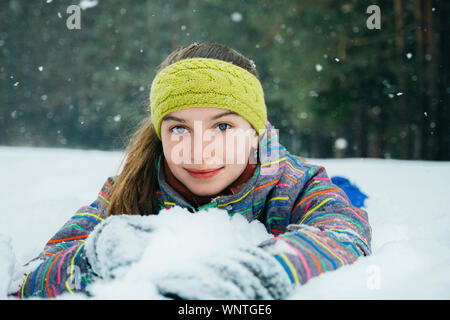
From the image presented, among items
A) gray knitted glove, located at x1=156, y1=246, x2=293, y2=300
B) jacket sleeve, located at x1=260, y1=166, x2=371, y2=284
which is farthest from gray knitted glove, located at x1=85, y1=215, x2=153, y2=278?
jacket sleeve, located at x1=260, y1=166, x2=371, y2=284

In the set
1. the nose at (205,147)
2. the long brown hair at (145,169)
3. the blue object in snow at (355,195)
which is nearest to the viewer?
the nose at (205,147)

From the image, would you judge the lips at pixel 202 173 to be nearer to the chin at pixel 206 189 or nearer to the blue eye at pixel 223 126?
the chin at pixel 206 189

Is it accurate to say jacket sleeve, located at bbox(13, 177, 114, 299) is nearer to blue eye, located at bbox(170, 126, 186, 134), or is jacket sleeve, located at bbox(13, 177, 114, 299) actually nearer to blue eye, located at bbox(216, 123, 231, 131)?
blue eye, located at bbox(170, 126, 186, 134)

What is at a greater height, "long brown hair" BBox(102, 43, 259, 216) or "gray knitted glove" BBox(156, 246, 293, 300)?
"long brown hair" BBox(102, 43, 259, 216)

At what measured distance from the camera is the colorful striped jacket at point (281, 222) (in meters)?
0.99

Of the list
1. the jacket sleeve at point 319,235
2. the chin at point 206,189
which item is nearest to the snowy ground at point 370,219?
the jacket sleeve at point 319,235

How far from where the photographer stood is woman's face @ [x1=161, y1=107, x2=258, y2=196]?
1.36m

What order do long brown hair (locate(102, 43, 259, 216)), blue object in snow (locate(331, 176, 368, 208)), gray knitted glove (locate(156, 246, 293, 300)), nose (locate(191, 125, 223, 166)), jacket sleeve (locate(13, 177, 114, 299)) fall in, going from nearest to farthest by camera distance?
gray knitted glove (locate(156, 246, 293, 300)) → jacket sleeve (locate(13, 177, 114, 299)) → nose (locate(191, 125, 223, 166)) → long brown hair (locate(102, 43, 259, 216)) → blue object in snow (locate(331, 176, 368, 208))

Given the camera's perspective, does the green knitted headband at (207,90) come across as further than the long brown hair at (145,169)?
No

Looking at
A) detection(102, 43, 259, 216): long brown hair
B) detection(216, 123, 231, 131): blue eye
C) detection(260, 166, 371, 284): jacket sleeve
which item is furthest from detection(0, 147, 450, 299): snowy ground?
detection(102, 43, 259, 216): long brown hair

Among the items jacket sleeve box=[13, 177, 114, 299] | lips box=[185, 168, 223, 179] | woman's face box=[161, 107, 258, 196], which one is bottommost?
jacket sleeve box=[13, 177, 114, 299]

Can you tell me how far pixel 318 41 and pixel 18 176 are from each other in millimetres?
8202

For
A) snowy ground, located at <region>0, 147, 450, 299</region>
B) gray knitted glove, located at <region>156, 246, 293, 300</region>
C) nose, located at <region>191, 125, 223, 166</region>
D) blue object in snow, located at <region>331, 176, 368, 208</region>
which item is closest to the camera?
gray knitted glove, located at <region>156, 246, 293, 300</region>

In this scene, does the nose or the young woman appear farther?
the nose
